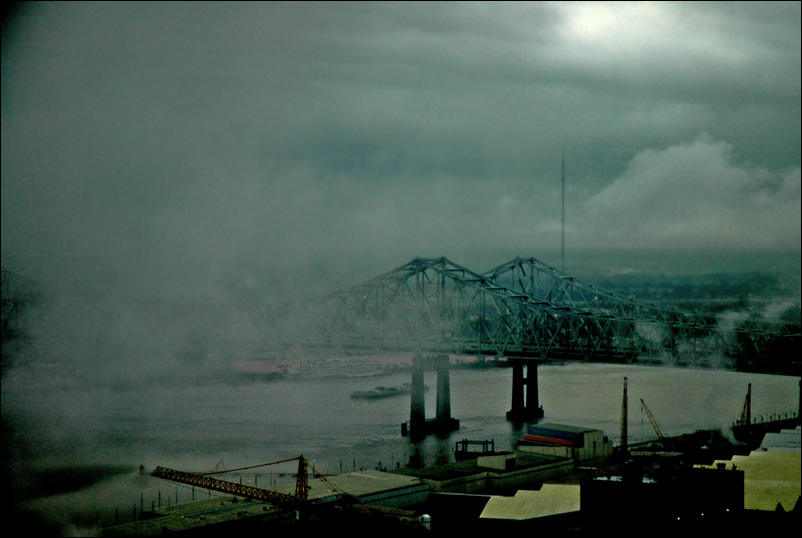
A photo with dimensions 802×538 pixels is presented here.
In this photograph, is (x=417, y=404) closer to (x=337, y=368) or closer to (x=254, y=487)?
(x=337, y=368)

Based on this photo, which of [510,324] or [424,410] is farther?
[510,324]

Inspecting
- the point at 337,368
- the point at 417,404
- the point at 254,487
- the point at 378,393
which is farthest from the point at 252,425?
the point at 337,368

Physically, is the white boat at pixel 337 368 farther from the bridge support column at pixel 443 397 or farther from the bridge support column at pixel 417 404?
the bridge support column at pixel 443 397

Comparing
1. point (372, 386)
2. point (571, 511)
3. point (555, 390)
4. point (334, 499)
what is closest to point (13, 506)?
point (334, 499)

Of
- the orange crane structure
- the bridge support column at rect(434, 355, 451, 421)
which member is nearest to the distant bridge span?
the bridge support column at rect(434, 355, 451, 421)

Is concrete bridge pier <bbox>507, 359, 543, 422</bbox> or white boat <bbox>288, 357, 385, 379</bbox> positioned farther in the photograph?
white boat <bbox>288, 357, 385, 379</bbox>

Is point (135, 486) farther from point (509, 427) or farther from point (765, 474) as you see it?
point (509, 427)

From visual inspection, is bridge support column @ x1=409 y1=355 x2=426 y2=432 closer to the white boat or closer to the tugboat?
the tugboat

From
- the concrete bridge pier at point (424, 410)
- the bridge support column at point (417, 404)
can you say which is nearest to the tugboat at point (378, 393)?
the concrete bridge pier at point (424, 410)
